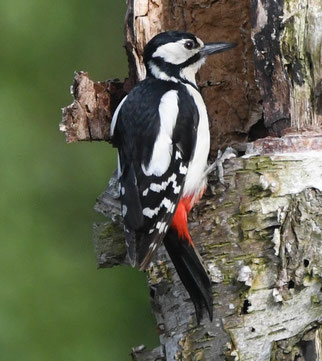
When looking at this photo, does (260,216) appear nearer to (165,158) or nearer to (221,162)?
(221,162)

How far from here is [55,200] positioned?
6188 mm

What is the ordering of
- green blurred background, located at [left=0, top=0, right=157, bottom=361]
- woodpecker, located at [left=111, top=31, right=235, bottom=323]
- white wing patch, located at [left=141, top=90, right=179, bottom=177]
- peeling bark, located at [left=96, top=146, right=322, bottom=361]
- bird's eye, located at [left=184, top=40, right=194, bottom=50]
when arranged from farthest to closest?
1. green blurred background, located at [left=0, top=0, right=157, bottom=361]
2. bird's eye, located at [left=184, top=40, right=194, bottom=50]
3. white wing patch, located at [left=141, top=90, right=179, bottom=177]
4. woodpecker, located at [left=111, top=31, right=235, bottom=323]
5. peeling bark, located at [left=96, top=146, right=322, bottom=361]

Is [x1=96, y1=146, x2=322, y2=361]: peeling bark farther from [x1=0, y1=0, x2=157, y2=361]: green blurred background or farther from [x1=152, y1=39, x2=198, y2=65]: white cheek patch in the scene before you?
[x1=0, y1=0, x2=157, y2=361]: green blurred background

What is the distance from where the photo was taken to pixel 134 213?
4430 mm

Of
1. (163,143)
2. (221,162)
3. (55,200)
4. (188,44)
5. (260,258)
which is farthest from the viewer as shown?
(55,200)

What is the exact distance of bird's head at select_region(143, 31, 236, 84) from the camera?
4.77 meters

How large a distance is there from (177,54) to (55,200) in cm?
157

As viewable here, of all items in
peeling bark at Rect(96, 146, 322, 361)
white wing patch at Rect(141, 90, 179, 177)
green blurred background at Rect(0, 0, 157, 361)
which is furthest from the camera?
green blurred background at Rect(0, 0, 157, 361)

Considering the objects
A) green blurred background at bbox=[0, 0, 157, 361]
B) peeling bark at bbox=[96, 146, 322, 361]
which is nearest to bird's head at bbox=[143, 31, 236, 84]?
peeling bark at bbox=[96, 146, 322, 361]

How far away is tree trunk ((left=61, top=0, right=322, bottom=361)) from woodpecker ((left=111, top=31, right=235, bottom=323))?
0.08 meters

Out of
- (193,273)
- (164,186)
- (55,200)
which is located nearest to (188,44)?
(164,186)

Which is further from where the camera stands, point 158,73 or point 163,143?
point 158,73

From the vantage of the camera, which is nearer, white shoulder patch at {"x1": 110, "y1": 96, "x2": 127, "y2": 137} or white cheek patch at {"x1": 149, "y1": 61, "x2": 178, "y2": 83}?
white shoulder patch at {"x1": 110, "y1": 96, "x2": 127, "y2": 137}

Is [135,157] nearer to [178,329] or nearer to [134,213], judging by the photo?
[134,213]
